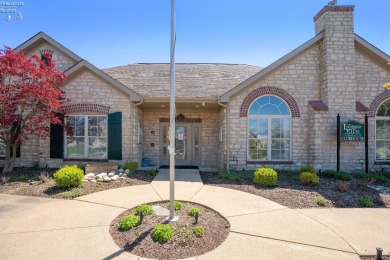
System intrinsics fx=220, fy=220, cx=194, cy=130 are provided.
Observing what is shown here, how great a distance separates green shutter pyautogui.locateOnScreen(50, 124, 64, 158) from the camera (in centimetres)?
981

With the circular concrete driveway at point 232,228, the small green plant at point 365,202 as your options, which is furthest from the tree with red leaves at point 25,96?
the small green plant at point 365,202

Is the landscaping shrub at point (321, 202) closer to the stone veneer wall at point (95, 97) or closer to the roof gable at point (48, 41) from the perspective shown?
the stone veneer wall at point (95, 97)

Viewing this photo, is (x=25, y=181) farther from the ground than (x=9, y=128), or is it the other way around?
(x=9, y=128)

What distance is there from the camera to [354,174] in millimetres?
9039

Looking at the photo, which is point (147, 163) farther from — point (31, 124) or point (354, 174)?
point (354, 174)

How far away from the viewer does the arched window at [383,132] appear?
32.7 ft

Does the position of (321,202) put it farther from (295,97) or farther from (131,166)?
(131,166)

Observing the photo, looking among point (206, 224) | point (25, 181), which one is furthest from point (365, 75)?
point (25, 181)

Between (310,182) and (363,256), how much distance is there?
4170mm

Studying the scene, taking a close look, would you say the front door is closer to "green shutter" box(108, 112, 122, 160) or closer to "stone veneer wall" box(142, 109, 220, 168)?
"stone veneer wall" box(142, 109, 220, 168)

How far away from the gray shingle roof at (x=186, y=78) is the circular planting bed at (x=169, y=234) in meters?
6.33

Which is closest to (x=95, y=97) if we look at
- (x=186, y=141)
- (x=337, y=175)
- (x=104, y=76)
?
(x=104, y=76)

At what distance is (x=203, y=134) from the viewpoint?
1213cm

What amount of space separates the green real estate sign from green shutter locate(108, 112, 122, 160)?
9.52 m
